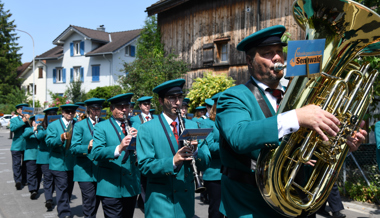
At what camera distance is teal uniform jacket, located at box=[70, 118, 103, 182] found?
19.7 ft

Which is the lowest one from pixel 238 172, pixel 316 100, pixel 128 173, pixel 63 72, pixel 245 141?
pixel 128 173

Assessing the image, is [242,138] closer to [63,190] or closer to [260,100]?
[260,100]

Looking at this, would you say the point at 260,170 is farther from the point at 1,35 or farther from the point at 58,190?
the point at 1,35

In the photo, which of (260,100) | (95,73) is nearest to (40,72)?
(95,73)

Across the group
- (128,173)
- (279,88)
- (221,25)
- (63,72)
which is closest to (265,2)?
(221,25)

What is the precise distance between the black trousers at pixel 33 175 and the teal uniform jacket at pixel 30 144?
14 cm

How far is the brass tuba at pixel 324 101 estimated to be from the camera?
2031 mm

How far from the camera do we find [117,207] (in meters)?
4.87

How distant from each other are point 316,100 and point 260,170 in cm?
56

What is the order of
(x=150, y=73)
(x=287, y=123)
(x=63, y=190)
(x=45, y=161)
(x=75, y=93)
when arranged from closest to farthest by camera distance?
(x=287, y=123) < (x=63, y=190) < (x=45, y=161) < (x=150, y=73) < (x=75, y=93)

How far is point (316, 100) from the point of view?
2.14 meters

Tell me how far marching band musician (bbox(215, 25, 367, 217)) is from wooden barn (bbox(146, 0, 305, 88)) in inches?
447

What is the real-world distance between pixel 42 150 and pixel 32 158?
0.81 meters

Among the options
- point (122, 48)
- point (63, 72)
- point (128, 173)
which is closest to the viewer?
point (128, 173)
